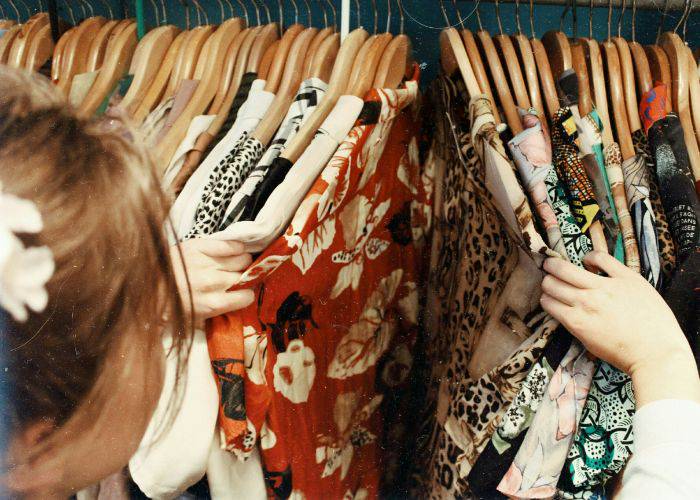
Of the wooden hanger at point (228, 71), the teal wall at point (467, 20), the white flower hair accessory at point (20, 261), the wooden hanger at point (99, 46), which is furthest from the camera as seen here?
the teal wall at point (467, 20)

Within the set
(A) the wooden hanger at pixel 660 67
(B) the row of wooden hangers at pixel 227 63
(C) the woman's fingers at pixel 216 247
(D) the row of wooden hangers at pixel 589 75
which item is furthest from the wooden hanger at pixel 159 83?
(A) the wooden hanger at pixel 660 67

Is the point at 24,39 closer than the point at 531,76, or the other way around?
the point at 24,39

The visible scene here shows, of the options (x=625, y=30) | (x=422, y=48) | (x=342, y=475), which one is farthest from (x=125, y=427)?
(x=625, y=30)

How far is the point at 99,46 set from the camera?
391 millimetres

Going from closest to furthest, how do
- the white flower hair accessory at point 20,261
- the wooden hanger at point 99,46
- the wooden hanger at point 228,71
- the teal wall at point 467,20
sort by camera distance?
1. the white flower hair accessory at point 20,261
2. the wooden hanger at point 99,46
3. the wooden hanger at point 228,71
4. the teal wall at point 467,20

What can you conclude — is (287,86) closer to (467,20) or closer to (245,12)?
(245,12)

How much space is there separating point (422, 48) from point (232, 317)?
49 centimetres

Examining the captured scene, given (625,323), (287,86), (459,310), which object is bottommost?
(459,310)

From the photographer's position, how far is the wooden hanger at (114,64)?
1.20ft

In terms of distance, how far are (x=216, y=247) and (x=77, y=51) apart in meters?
0.18

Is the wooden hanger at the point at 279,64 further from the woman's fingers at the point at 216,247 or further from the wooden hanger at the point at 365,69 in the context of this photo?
the woman's fingers at the point at 216,247

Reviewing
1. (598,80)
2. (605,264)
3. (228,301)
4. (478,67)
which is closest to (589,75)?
(598,80)

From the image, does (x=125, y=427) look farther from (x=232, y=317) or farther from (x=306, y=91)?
(x=306, y=91)

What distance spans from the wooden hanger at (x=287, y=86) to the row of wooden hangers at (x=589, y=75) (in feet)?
0.50
